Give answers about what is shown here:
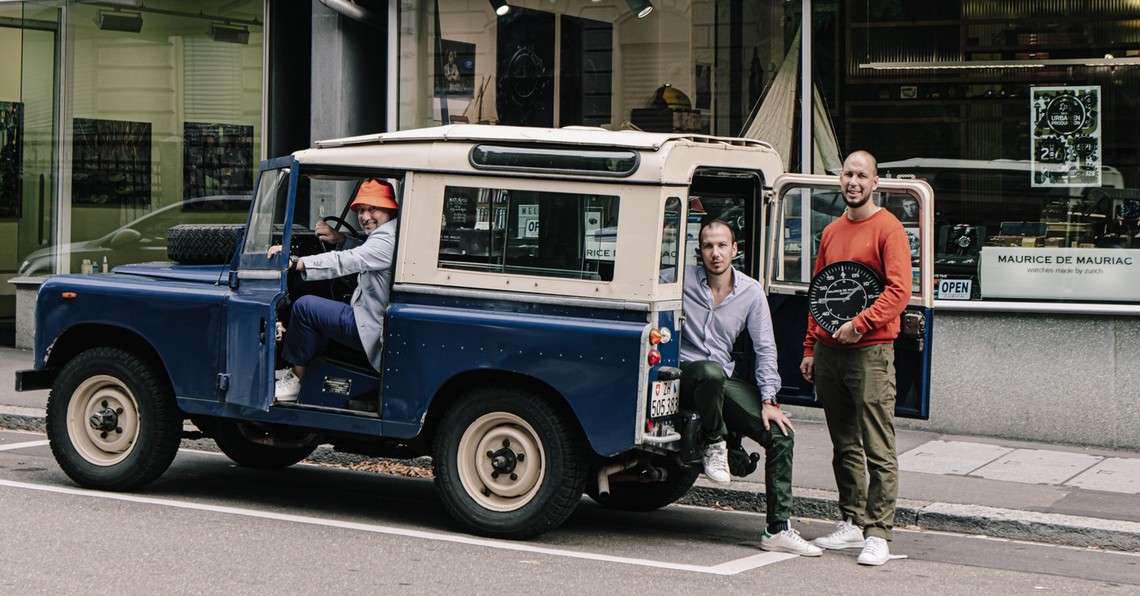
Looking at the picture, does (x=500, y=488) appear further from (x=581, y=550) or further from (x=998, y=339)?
(x=998, y=339)

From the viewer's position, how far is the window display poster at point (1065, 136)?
11.2 meters

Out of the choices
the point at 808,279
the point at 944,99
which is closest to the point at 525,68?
the point at 944,99

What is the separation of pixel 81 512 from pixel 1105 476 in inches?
260

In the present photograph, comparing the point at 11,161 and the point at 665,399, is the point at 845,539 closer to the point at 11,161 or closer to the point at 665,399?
the point at 665,399

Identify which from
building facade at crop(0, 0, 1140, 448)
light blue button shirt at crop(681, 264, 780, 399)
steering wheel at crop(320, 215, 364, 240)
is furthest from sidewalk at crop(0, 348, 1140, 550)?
steering wheel at crop(320, 215, 364, 240)

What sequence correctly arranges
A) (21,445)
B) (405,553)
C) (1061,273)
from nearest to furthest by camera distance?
(405,553), (21,445), (1061,273)

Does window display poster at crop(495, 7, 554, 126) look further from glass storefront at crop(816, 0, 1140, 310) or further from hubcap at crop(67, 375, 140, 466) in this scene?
hubcap at crop(67, 375, 140, 466)

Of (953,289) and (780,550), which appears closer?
(780,550)

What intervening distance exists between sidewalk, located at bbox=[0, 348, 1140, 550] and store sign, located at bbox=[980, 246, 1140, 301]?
122 centimetres

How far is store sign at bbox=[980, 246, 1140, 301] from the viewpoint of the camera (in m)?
11.0

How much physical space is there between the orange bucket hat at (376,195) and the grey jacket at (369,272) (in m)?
0.11

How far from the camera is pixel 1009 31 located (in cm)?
1142

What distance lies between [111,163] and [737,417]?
10.2m

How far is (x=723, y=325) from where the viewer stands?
738cm
